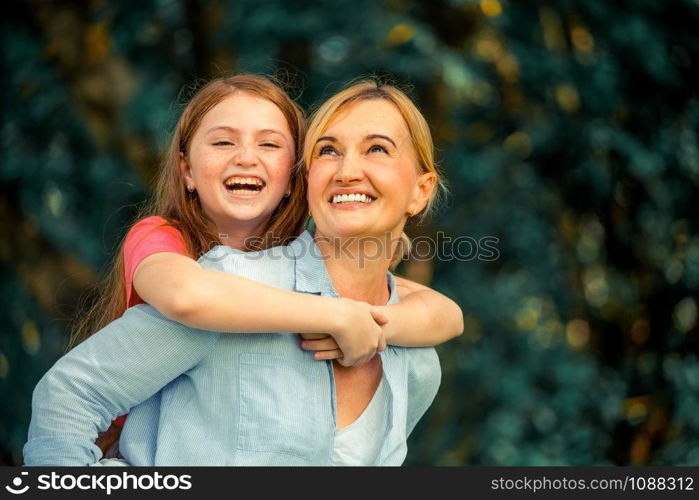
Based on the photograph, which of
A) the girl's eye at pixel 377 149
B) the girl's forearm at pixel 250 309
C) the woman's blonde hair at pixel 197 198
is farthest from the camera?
the woman's blonde hair at pixel 197 198

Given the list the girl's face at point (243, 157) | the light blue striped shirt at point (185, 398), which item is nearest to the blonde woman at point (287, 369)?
the light blue striped shirt at point (185, 398)

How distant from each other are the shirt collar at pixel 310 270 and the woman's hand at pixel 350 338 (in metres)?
0.09

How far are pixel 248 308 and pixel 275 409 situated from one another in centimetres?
22

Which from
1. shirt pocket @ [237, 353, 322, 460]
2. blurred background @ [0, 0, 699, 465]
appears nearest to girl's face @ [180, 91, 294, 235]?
shirt pocket @ [237, 353, 322, 460]

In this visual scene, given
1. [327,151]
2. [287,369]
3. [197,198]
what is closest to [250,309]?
[287,369]

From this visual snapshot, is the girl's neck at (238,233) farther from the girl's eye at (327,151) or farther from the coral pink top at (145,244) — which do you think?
the girl's eye at (327,151)

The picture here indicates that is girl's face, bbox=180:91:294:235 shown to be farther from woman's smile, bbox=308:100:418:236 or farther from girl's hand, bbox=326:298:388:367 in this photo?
girl's hand, bbox=326:298:388:367

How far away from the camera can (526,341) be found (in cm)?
459

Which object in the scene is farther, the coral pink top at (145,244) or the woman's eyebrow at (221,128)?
the woman's eyebrow at (221,128)

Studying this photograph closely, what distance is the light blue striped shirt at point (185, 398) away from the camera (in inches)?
77.2

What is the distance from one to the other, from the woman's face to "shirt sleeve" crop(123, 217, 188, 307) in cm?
36

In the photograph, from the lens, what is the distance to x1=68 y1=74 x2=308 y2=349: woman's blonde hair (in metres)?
2.46

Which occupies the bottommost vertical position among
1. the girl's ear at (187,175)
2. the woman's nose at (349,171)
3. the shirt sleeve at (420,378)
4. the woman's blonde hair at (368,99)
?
the shirt sleeve at (420,378)

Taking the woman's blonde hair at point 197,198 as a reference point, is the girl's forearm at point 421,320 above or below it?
below
